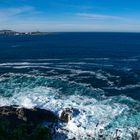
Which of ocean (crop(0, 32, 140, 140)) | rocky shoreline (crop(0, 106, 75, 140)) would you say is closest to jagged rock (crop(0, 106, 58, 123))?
rocky shoreline (crop(0, 106, 75, 140))

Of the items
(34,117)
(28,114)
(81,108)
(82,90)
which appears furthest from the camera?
(82,90)

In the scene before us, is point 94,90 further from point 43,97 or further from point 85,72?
point 85,72

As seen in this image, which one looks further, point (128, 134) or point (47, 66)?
point (47, 66)

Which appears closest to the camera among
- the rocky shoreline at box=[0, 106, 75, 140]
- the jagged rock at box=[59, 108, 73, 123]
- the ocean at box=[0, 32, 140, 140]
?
the rocky shoreline at box=[0, 106, 75, 140]

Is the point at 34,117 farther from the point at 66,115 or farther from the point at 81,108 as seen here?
the point at 81,108

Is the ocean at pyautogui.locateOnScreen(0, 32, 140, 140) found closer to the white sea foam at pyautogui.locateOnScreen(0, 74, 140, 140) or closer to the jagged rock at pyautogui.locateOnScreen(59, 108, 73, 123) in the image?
the white sea foam at pyautogui.locateOnScreen(0, 74, 140, 140)

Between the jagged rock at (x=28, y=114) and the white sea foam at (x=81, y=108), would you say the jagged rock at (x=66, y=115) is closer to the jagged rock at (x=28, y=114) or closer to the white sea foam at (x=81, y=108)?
the white sea foam at (x=81, y=108)

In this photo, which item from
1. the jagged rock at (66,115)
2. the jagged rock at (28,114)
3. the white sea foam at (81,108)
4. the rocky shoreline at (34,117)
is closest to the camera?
the rocky shoreline at (34,117)

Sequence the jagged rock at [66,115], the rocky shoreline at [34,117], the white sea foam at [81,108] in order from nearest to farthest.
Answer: the rocky shoreline at [34,117], the white sea foam at [81,108], the jagged rock at [66,115]

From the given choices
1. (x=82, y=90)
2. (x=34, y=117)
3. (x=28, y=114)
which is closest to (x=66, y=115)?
(x=34, y=117)

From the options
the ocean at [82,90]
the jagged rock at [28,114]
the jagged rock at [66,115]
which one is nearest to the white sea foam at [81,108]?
the ocean at [82,90]

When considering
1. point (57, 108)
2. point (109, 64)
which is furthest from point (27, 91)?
point (109, 64)
